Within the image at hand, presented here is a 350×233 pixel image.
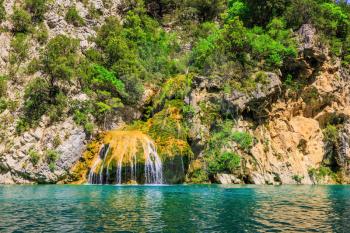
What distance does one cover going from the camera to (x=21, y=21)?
147 ft

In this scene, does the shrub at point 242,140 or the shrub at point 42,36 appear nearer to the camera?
the shrub at point 242,140

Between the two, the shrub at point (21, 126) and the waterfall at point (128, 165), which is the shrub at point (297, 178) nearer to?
the waterfall at point (128, 165)

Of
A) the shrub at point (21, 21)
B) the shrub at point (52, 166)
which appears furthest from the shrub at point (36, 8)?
the shrub at point (52, 166)

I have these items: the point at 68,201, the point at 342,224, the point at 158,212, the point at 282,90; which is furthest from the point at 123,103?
the point at 342,224

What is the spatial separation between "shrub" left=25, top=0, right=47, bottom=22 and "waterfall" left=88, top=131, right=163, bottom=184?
71.8 feet

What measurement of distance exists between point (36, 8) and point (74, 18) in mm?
4466

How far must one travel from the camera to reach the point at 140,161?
3219 cm

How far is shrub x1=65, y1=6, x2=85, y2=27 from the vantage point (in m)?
47.6

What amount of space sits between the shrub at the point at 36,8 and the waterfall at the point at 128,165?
2189 centimetres

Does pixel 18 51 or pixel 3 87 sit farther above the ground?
pixel 18 51

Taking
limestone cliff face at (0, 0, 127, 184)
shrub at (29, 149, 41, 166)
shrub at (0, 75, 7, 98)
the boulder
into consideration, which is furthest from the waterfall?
shrub at (0, 75, 7, 98)

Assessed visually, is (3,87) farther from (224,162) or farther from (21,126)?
(224,162)

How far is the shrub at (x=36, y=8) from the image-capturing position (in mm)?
46375

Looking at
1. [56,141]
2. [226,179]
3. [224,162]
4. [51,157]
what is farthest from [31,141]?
[226,179]
